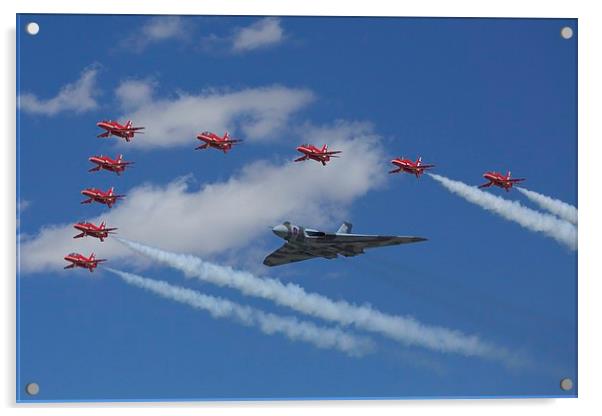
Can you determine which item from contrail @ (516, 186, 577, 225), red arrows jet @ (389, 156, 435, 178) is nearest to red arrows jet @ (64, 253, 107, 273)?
red arrows jet @ (389, 156, 435, 178)

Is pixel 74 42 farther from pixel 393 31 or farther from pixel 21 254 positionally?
pixel 393 31

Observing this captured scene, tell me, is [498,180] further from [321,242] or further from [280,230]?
[280,230]

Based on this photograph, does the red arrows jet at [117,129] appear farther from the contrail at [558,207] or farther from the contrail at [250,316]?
the contrail at [558,207]

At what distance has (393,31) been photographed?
23.0m

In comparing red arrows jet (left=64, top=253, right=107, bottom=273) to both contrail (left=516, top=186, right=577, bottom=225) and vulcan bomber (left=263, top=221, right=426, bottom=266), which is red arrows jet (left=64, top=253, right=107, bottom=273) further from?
contrail (left=516, top=186, right=577, bottom=225)

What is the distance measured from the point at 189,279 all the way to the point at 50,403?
3.40m

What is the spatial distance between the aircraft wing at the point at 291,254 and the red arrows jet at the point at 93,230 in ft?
10.1

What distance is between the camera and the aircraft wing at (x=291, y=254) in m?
23.2

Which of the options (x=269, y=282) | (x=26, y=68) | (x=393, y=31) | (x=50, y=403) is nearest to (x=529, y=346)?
(x=269, y=282)

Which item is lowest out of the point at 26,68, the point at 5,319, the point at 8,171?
the point at 5,319

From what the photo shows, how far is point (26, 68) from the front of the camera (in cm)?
2241

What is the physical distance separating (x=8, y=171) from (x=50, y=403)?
433 centimetres

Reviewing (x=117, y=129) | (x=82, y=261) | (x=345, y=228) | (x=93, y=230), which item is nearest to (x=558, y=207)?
(x=345, y=228)

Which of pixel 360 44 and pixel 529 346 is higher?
pixel 360 44
